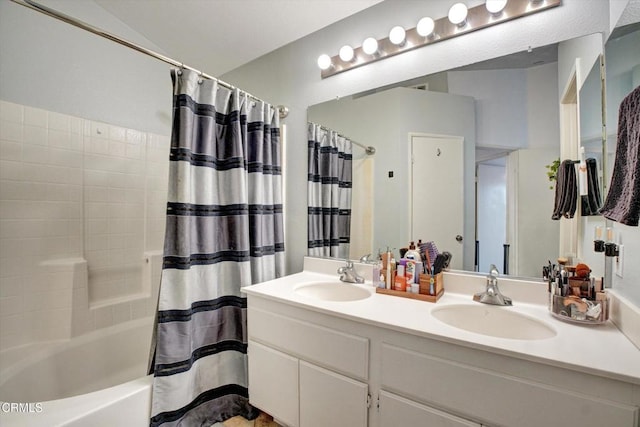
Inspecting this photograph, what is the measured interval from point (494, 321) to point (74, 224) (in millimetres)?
2445

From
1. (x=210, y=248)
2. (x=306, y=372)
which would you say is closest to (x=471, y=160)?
(x=306, y=372)

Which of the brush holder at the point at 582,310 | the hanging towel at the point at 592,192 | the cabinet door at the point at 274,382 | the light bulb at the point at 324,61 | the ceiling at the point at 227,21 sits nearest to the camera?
the brush holder at the point at 582,310

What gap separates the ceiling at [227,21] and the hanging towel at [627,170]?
4.35ft

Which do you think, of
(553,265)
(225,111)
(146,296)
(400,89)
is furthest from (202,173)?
(553,265)

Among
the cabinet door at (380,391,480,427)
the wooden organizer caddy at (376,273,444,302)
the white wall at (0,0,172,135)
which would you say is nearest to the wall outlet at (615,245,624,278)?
the wooden organizer caddy at (376,273,444,302)

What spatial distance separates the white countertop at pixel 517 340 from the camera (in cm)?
75

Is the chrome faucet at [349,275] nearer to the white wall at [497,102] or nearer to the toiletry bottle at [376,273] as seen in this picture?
the toiletry bottle at [376,273]

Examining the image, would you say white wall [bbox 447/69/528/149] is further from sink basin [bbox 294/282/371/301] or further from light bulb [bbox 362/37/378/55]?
sink basin [bbox 294/282/371/301]

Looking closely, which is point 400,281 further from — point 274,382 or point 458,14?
point 458,14

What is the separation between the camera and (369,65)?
169cm

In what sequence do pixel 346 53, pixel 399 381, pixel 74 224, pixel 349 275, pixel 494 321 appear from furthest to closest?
pixel 74 224
pixel 346 53
pixel 349 275
pixel 494 321
pixel 399 381

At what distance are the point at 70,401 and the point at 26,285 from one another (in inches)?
37.0

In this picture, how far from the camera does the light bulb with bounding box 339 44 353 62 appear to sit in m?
1.70

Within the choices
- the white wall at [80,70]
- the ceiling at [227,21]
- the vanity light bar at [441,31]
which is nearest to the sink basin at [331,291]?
the vanity light bar at [441,31]
